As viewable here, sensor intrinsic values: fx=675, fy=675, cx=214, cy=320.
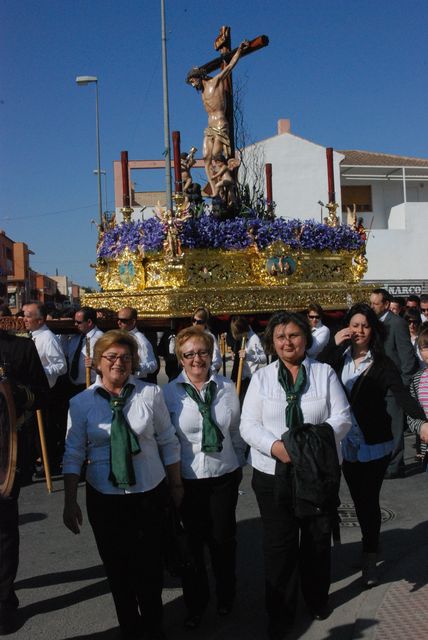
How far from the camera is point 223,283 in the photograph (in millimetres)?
8984

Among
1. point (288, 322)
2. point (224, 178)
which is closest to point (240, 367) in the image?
point (224, 178)

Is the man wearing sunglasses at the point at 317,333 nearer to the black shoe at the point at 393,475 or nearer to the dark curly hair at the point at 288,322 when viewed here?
the black shoe at the point at 393,475

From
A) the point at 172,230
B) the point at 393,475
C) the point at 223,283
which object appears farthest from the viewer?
the point at 223,283

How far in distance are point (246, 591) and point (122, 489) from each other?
1.32 m

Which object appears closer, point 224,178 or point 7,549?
point 7,549

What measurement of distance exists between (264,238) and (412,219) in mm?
22140

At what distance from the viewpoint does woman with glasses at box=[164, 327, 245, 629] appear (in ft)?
13.0

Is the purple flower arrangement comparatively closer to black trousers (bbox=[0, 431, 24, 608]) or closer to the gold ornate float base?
the gold ornate float base

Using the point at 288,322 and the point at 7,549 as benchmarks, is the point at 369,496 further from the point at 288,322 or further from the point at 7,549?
the point at 7,549

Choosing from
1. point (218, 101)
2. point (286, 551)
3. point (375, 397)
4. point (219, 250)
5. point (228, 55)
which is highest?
point (228, 55)

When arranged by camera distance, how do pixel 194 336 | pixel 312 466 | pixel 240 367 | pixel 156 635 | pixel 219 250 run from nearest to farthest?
pixel 312 466 < pixel 156 635 < pixel 194 336 < pixel 240 367 < pixel 219 250

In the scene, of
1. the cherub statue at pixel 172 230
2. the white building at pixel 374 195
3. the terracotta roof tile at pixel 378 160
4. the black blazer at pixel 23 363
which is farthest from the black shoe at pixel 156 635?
the terracotta roof tile at pixel 378 160

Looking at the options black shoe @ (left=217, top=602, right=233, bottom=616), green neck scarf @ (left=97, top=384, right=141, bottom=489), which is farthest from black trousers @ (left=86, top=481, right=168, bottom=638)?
black shoe @ (left=217, top=602, right=233, bottom=616)

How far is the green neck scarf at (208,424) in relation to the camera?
3924mm
